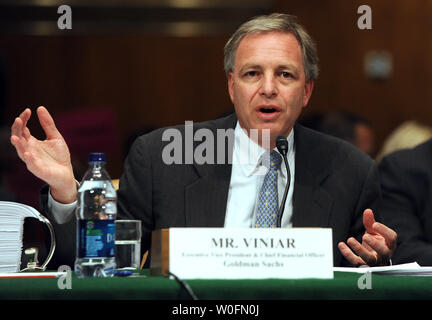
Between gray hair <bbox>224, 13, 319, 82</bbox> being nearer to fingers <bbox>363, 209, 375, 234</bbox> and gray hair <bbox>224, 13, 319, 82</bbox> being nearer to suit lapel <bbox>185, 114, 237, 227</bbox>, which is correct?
suit lapel <bbox>185, 114, 237, 227</bbox>

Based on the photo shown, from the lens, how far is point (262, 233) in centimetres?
186

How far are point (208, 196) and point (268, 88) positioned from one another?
1.46 feet

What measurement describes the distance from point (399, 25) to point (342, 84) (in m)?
0.72

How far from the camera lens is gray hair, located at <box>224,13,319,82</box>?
3012 millimetres

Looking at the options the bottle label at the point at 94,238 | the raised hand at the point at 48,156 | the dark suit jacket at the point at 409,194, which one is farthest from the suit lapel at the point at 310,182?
the bottle label at the point at 94,238

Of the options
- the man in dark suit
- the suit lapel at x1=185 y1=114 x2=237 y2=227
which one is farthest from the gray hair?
the suit lapel at x1=185 y1=114 x2=237 y2=227

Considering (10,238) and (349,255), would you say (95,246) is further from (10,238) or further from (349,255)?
(349,255)

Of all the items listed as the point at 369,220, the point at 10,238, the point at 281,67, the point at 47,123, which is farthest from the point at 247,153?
the point at 10,238

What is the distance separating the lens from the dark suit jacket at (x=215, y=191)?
9.19 ft

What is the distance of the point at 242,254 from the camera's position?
1846 mm

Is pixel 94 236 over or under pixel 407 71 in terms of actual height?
under

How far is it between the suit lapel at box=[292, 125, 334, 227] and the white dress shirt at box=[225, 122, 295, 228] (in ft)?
0.12
